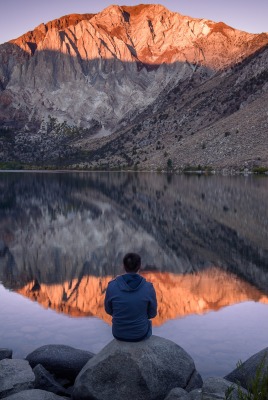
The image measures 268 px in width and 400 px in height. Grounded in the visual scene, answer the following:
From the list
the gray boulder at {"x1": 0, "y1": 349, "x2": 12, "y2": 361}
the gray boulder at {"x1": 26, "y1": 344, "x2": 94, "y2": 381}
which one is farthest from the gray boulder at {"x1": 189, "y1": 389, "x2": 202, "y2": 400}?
the gray boulder at {"x1": 0, "y1": 349, "x2": 12, "y2": 361}

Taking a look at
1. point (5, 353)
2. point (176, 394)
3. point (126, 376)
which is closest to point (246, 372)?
point (176, 394)

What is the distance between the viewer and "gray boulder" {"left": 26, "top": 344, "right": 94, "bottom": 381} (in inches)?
526

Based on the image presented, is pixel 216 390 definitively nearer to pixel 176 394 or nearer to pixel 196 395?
pixel 196 395

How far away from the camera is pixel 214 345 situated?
15.5 metres

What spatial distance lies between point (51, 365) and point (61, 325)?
13.6 ft

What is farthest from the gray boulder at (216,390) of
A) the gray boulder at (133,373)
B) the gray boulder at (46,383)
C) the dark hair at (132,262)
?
the gray boulder at (46,383)

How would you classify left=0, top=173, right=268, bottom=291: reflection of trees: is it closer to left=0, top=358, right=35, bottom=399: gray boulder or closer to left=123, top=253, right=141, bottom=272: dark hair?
left=0, top=358, right=35, bottom=399: gray boulder

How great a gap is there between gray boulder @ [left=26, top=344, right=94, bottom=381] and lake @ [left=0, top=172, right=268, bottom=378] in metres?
1.25

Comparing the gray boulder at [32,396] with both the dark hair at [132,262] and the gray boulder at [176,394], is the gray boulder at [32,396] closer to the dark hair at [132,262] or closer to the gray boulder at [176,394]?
the gray boulder at [176,394]

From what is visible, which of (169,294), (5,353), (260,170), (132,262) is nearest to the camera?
(132,262)

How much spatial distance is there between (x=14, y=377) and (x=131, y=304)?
10.5 ft

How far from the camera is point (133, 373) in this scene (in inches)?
445

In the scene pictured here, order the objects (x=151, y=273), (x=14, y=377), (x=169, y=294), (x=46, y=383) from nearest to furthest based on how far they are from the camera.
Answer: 1. (x=14, y=377)
2. (x=46, y=383)
3. (x=169, y=294)
4. (x=151, y=273)

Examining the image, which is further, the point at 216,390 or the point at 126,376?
the point at 126,376
